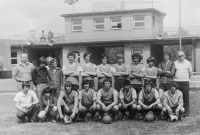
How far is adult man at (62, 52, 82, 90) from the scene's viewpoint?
7910 mm

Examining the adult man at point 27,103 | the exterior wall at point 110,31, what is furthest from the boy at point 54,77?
the exterior wall at point 110,31

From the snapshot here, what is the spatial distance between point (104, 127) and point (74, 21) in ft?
71.6

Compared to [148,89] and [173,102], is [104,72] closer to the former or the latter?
[148,89]

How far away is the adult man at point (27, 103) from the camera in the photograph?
756cm

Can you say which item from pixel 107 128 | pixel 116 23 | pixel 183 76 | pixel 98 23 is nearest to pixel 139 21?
pixel 116 23

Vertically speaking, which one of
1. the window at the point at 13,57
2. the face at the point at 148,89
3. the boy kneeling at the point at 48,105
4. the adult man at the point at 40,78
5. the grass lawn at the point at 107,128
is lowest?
the grass lawn at the point at 107,128

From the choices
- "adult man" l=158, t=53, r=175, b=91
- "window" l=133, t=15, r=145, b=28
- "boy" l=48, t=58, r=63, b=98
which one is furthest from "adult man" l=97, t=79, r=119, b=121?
"window" l=133, t=15, r=145, b=28

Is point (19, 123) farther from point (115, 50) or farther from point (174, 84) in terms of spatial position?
point (115, 50)

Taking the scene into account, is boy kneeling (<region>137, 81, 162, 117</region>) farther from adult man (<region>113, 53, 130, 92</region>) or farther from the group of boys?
adult man (<region>113, 53, 130, 92</region>)

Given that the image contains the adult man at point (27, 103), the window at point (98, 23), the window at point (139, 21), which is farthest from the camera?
the window at point (98, 23)

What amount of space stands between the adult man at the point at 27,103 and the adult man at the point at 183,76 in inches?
161

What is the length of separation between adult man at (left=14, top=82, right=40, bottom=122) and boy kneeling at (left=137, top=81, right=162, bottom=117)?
288 cm

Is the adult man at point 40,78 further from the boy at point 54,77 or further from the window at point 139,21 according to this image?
the window at point 139,21

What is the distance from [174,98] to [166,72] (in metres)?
0.87
